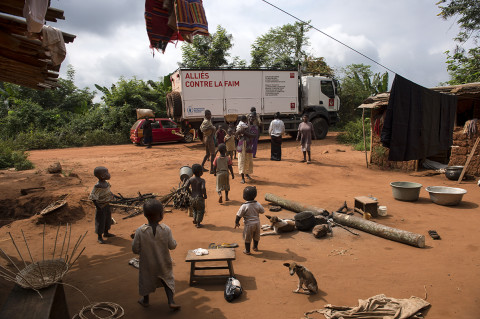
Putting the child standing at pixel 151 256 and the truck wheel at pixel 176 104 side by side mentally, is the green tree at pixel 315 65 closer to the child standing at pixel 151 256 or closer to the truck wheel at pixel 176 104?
the truck wheel at pixel 176 104

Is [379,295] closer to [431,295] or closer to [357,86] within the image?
[431,295]

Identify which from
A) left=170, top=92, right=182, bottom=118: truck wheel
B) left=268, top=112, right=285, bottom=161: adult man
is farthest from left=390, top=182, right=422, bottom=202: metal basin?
left=170, top=92, right=182, bottom=118: truck wheel

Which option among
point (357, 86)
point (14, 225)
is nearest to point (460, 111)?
point (14, 225)

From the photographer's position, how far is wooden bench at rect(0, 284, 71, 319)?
257 cm

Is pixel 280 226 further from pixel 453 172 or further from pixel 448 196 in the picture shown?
pixel 453 172

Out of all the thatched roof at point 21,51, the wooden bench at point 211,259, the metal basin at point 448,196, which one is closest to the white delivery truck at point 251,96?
the thatched roof at point 21,51

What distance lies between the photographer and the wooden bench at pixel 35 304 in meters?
2.57

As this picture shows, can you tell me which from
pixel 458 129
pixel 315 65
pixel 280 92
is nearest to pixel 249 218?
pixel 458 129

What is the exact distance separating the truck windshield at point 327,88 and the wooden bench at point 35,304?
1671cm

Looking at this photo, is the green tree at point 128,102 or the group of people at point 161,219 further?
the green tree at point 128,102

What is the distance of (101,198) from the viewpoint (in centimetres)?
514

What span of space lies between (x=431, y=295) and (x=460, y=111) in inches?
351

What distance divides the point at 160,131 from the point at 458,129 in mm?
13510

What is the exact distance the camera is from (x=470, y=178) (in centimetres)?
923
